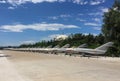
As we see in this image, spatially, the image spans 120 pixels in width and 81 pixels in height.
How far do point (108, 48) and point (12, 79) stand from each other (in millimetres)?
34732

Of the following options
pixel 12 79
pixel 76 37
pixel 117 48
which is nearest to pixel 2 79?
pixel 12 79

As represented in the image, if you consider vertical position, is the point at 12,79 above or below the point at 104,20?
below

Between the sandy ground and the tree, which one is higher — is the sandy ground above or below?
below

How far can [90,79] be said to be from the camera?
1559 centimetres

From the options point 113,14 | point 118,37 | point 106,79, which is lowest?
point 106,79

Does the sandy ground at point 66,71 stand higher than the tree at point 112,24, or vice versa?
the tree at point 112,24

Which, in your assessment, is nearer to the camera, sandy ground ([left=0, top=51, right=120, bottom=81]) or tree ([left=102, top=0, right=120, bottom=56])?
sandy ground ([left=0, top=51, right=120, bottom=81])

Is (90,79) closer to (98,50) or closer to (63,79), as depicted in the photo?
(63,79)

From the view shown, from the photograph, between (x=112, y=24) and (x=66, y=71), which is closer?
(x=66, y=71)

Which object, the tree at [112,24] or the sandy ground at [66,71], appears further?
the tree at [112,24]

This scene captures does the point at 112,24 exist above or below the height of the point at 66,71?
above

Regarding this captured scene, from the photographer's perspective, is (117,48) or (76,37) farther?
(76,37)

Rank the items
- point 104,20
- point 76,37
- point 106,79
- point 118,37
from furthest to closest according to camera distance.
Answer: point 76,37, point 104,20, point 118,37, point 106,79

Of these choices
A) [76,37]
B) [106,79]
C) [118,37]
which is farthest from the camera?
[76,37]
